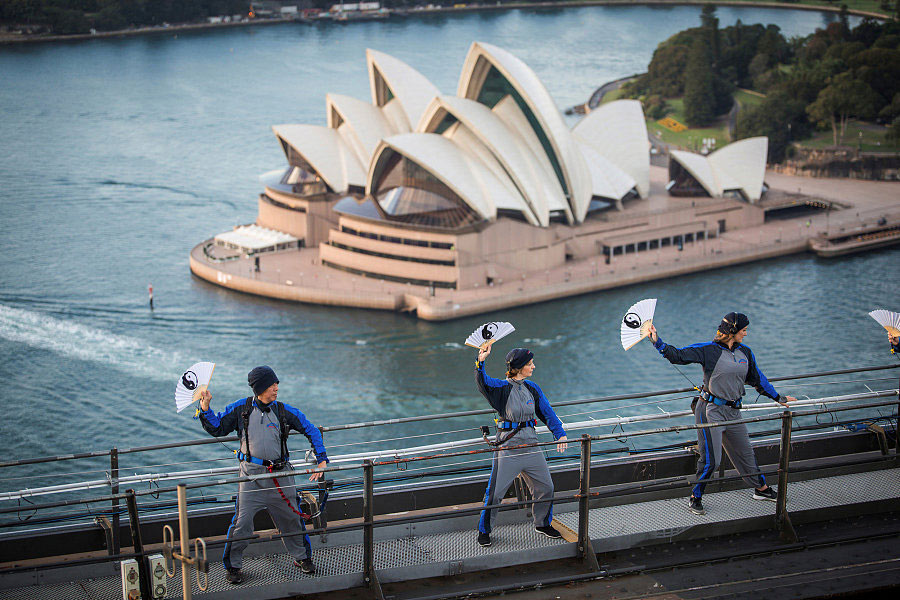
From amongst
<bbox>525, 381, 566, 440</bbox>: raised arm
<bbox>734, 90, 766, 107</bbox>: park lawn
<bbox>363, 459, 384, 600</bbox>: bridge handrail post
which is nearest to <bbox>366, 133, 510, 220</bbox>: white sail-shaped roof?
<bbox>525, 381, 566, 440</bbox>: raised arm

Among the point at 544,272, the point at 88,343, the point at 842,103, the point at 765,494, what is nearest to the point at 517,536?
the point at 765,494

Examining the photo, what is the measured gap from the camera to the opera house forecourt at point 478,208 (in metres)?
35.1

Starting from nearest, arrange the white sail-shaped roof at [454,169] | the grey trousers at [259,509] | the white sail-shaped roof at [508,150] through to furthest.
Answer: the grey trousers at [259,509]
the white sail-shaped roof at [454,169]
the white sail-shaped roof at [508,150]

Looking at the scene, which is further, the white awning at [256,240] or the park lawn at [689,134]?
the park lawn at [689,134]

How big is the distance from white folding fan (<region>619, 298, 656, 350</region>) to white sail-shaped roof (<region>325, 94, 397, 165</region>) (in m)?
35.0

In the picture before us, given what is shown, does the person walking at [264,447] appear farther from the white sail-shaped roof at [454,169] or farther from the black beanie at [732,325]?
the white sail-shaped roof at [454,169]

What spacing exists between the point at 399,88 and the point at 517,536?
3770cm

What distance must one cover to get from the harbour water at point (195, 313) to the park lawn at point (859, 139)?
14.4m

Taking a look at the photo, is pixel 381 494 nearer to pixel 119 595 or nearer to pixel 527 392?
pixel 527 392

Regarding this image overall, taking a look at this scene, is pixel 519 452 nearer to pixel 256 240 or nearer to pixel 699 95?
pixel 256 240

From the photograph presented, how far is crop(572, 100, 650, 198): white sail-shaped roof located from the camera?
43.1 m

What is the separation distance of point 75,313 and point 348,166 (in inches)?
504

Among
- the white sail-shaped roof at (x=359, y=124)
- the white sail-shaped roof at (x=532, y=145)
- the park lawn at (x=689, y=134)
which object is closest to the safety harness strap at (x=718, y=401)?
the white sail-shaped roof at (x=532, y=145)

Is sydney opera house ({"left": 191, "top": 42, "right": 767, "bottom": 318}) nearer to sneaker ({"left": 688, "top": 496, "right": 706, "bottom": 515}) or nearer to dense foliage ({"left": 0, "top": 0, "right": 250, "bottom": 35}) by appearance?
sneaker ({"left": 688, "top": 496, "right": 706, "bottom": 515})
